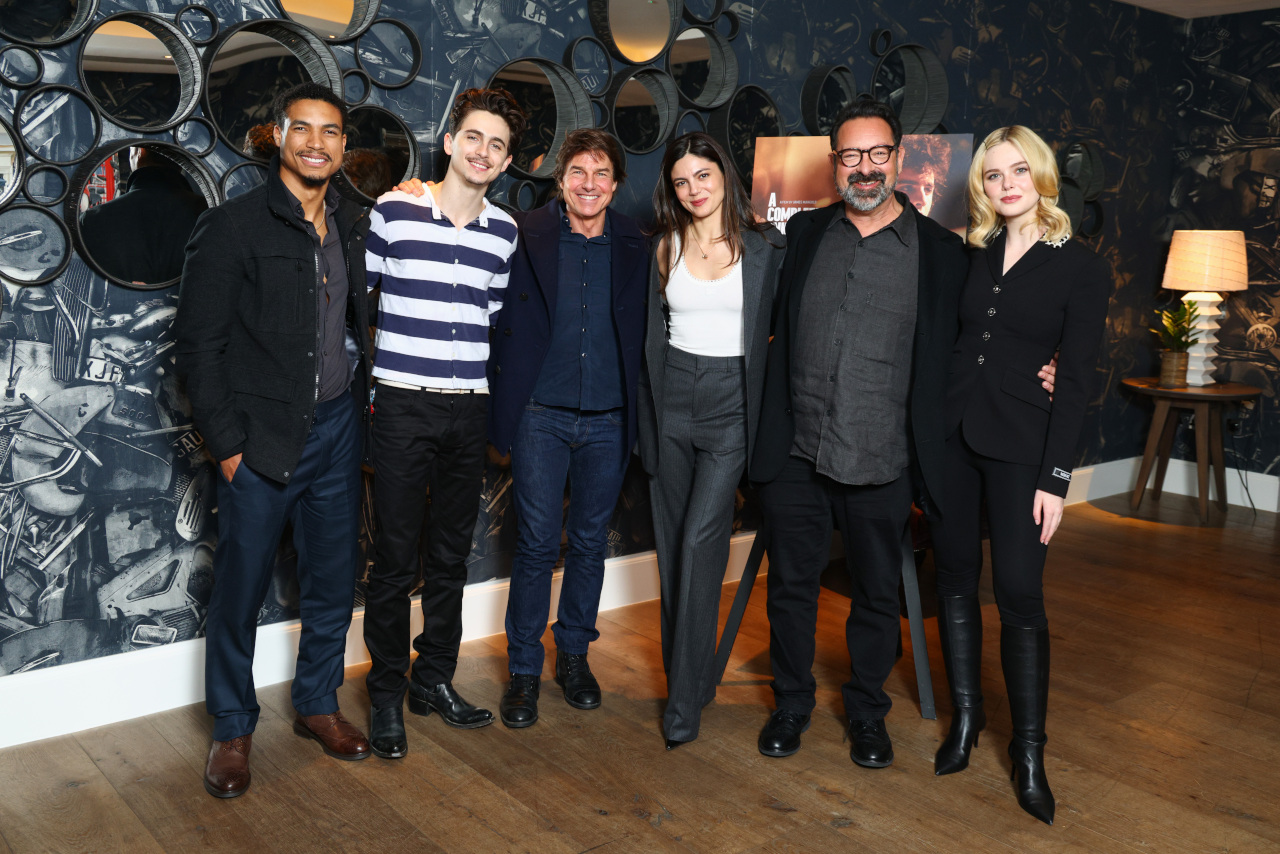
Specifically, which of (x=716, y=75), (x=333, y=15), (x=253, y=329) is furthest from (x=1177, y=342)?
(x=253, y=329)

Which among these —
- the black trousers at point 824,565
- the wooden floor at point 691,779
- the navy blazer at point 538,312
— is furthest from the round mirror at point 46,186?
the black trousers at point 824,565

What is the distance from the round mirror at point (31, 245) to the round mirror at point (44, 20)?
42 centimetres

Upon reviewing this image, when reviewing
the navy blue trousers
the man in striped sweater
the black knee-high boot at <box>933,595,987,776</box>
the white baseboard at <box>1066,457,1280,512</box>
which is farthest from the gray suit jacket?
the white baseboard at <box>1066,457,1280,512</box>

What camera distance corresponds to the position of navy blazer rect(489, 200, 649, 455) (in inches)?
111

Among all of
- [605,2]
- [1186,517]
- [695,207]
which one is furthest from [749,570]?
[1186,517]

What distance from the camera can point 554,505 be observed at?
2945 millimetres

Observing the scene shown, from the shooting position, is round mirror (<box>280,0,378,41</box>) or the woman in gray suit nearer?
the woman in gray suit

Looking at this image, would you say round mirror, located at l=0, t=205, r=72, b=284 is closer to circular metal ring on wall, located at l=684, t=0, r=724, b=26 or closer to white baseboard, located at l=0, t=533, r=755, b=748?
white baseboard, located at l=0, t=533, r=755, b=748

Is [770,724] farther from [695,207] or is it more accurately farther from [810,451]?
[695,207]

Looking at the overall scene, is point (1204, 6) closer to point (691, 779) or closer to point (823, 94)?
point (823, 94)

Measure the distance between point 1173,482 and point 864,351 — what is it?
457 cm

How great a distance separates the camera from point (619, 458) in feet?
9.82

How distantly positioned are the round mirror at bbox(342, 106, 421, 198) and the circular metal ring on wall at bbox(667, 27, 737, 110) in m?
1.19

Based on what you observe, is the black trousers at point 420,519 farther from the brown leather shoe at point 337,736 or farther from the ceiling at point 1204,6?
the ceiling at point 1204,6
